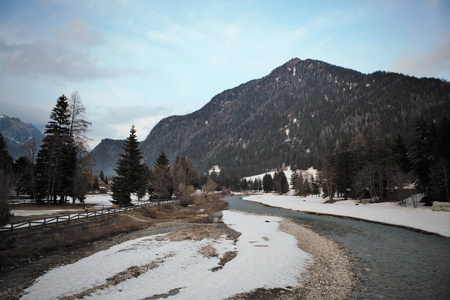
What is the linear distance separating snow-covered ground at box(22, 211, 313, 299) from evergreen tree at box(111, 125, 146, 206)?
87.6 feet

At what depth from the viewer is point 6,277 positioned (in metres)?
14.1

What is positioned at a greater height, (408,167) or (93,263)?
(408,167)

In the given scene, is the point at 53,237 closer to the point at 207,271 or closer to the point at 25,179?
the point at 207,271

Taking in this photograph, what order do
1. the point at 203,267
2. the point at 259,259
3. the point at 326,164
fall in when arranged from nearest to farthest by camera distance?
the point at 203,267, the point at 259,259, the point at 326,164

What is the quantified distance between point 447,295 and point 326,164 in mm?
61209

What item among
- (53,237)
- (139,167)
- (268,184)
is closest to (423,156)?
(139,167)

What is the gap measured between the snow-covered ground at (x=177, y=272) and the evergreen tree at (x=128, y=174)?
26.7 m

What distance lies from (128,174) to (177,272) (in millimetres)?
36845

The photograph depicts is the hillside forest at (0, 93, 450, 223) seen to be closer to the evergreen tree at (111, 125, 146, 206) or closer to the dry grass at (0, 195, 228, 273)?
the evergreen tree at (111, 125, 146, 206)

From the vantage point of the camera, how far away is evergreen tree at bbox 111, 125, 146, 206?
4656 cm

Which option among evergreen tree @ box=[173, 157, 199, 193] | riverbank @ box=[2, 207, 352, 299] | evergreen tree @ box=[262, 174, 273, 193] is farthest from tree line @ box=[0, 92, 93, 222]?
evergreen tree @ box=[262, 174, 273, 193]

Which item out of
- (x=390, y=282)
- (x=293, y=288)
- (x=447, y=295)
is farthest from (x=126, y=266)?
(x=447, y=295)

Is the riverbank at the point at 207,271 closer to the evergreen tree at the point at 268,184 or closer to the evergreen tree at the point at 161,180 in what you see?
the evergreen tree at the point at 161,180

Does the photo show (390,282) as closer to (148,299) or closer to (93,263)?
(148,299)
